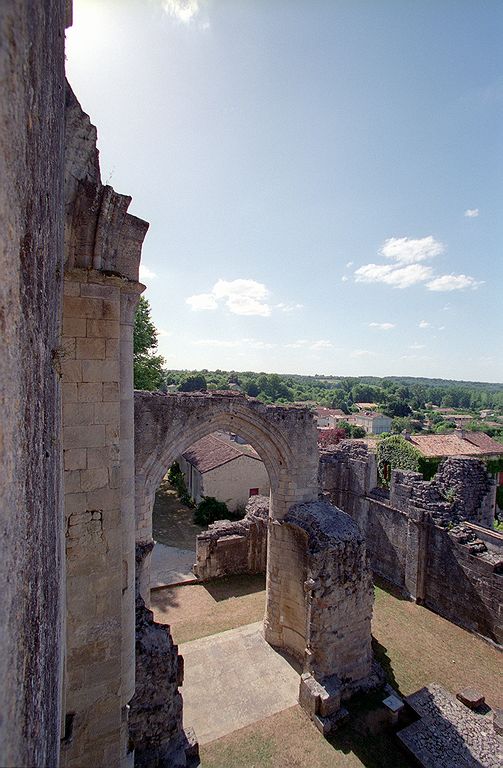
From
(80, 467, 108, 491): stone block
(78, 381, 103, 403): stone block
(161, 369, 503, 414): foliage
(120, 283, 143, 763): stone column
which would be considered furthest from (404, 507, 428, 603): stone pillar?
(161, 369, 503, 414): foliage

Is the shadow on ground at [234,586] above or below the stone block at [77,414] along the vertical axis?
below

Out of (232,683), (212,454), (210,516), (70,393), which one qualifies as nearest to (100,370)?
(70,393)

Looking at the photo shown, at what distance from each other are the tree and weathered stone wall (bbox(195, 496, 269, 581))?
774 cm

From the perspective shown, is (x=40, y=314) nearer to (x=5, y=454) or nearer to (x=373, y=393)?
(x=5, y=454)

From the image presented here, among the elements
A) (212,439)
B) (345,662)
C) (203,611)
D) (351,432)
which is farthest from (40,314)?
(351,432)

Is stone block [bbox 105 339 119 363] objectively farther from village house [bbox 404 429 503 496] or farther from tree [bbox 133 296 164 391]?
village house [bbox 404 429 503 496]

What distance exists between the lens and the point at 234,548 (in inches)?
516

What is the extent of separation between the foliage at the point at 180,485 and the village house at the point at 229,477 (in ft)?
1.45

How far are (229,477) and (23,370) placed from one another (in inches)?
709

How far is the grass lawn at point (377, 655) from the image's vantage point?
265 inches

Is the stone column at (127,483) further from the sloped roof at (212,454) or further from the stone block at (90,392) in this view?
the sloped roof at (212,454)

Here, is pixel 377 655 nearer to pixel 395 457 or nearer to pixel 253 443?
pixel 253 443

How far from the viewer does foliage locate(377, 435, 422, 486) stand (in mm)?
19891

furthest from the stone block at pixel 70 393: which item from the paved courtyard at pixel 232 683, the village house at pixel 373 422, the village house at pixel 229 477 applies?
the village house at pixel 373 422
